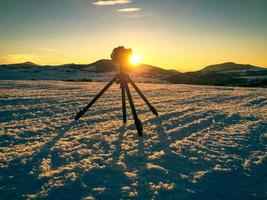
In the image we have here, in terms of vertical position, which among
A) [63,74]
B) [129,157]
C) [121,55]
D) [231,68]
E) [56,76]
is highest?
[231,68]

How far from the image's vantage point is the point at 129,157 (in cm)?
870

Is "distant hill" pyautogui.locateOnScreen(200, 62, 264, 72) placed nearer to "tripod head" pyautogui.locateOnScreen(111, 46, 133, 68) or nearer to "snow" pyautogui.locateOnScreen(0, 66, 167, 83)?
"snow" pyautogui.locateOnScreen(0, 66, 167, 83)

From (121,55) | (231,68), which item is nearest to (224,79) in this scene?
(121,55)

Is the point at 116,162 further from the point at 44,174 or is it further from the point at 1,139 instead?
the point at 1,139

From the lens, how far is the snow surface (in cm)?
665

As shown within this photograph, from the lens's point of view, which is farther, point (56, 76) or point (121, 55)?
point (56, 76)

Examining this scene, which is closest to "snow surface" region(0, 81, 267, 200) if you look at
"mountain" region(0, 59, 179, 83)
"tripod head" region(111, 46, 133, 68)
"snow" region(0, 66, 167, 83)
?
"tripod head" region(111, 46, 133, 68)

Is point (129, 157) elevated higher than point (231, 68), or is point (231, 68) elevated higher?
point (231, 68)

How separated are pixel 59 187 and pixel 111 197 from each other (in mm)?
1153

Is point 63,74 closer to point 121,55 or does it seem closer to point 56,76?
point 56,76

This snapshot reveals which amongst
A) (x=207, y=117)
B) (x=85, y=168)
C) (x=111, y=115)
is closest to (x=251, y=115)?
(x=207, y=117)

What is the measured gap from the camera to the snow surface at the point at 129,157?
6.65 metres

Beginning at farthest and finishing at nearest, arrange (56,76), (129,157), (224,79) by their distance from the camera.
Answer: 1. (56,76)
2. (224,79)
3. (129,157)

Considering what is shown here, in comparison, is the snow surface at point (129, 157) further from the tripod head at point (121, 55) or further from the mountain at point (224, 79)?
the mountain at point (224, 79)
